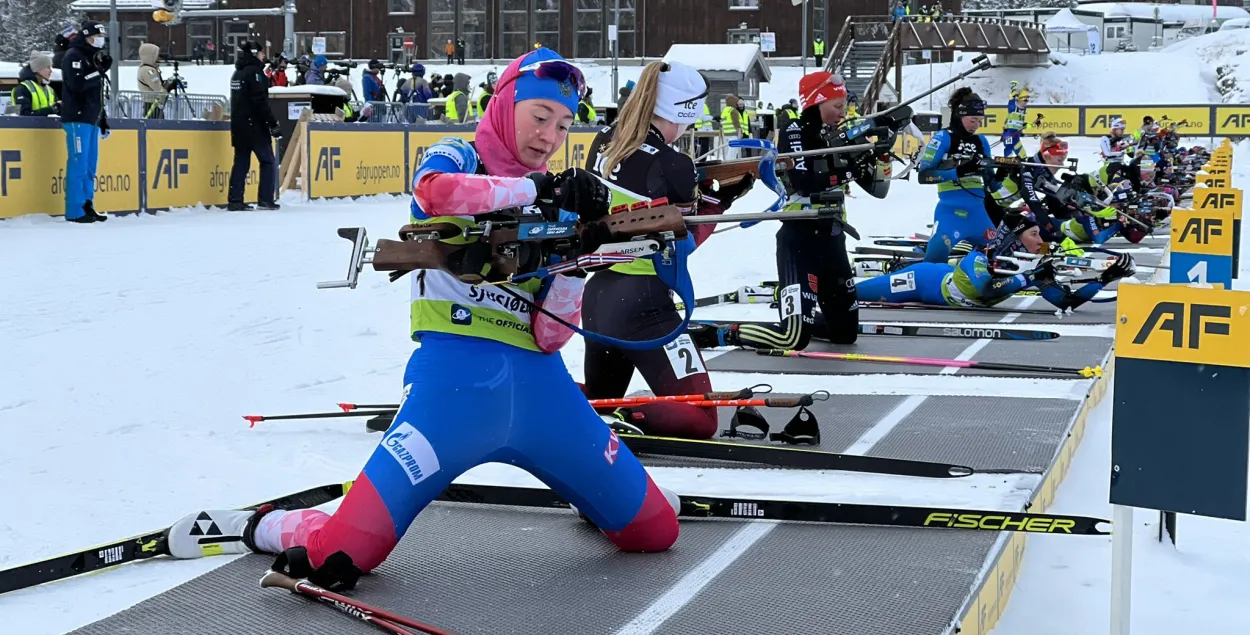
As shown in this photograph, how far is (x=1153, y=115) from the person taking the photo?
4450 centimetres

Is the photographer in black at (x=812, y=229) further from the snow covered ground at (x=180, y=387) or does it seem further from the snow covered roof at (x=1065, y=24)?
the snow covered roof at (x=1065, y=24)

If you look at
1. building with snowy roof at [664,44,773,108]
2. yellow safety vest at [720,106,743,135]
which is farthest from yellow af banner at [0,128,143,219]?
building with snowy roof at [664,44,773,108]

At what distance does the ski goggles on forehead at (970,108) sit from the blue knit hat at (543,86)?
23.2 ft

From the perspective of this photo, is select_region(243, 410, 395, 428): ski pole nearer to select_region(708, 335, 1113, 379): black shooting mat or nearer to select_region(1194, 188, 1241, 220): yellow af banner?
select_region(708, 335, 1113, 379): black shooting mat

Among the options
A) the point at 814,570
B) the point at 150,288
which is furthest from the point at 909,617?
the point at 150,288

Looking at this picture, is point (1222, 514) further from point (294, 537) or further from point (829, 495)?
point (294, 537)

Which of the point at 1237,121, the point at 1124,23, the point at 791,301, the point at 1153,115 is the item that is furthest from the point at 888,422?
the point at 1124,23

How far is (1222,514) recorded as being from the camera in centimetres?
372

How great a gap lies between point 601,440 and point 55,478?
8.64ft

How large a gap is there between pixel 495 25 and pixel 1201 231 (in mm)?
54339

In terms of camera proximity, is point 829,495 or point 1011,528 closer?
point 1011,528

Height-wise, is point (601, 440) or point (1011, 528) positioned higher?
point (601, 440)

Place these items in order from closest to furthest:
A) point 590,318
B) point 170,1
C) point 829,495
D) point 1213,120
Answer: point 829,495, point 590,318, point 170,1, point 1213,120

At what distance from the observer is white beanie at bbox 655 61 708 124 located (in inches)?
237
